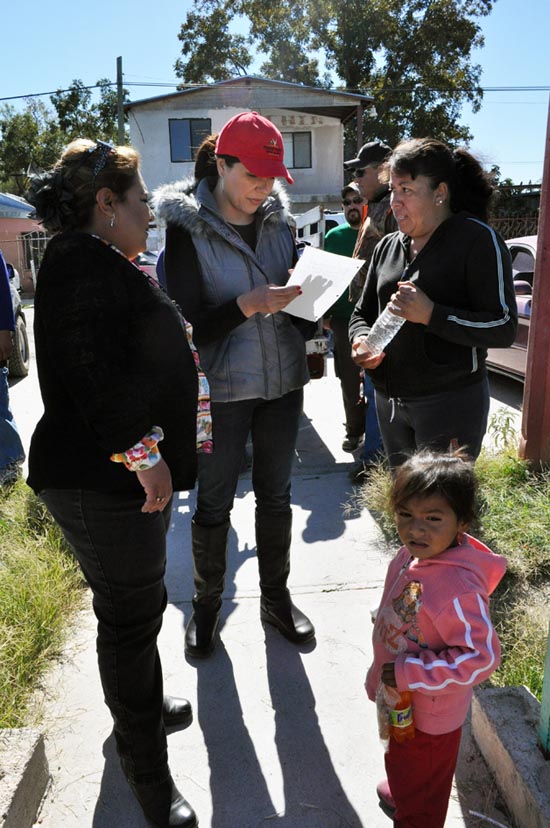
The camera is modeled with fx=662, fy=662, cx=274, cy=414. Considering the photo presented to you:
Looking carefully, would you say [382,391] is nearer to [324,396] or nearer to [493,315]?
[493,315]

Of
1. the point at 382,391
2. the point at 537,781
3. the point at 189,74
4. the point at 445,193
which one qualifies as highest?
the point at 189,74

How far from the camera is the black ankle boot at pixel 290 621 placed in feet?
9.25

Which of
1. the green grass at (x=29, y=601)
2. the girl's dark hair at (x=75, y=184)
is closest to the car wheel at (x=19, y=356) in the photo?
the green grass at (x=29, y=601)

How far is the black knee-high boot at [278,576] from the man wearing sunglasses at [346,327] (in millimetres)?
2408

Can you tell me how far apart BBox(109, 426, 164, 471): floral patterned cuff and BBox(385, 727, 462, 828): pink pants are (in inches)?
38.3

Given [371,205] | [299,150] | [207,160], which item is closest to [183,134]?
[299,150]

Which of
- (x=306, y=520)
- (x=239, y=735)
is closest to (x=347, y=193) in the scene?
(x=306, y=520)

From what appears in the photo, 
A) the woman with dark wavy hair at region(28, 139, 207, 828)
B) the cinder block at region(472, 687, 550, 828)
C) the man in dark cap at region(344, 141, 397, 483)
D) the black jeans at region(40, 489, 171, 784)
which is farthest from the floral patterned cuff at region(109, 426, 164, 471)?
the man in dark cap at region(344, 141, 397, 483)

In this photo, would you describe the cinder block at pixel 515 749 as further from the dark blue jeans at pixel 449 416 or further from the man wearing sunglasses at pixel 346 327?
the man wearing sunglasses at pixel 346 327

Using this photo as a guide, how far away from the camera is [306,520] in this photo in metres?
4.09

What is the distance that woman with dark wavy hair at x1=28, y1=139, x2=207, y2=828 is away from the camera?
5.16ft

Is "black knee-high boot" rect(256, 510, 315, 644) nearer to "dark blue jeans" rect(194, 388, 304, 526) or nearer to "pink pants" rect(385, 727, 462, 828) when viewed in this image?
"dark blue jeans" rect(194, 388, 304, 526)

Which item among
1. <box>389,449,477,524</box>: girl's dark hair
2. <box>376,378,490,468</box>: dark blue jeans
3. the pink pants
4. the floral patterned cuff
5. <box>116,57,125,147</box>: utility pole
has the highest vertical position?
<box>116,57,125,147</box>: utility pole

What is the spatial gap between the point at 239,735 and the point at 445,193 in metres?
2.06
